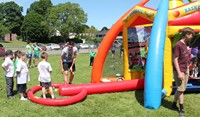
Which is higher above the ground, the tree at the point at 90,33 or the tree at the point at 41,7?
the tree at the point at 41,7

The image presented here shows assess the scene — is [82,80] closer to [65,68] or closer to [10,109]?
[65,68]

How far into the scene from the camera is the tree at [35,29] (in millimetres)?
63406

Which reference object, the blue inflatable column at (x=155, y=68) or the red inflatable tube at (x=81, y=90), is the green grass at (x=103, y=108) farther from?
the blue inflatable column at (x=155, y=68)

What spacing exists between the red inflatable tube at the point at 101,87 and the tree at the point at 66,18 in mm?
60561

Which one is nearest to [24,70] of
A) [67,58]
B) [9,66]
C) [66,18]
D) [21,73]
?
[21,73]

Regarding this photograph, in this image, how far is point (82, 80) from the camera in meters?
10.3

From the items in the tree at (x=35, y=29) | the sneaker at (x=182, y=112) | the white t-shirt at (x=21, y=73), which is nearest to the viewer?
the sneaker at (x=182, y=112)

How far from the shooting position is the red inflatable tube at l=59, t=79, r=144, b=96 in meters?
7.37

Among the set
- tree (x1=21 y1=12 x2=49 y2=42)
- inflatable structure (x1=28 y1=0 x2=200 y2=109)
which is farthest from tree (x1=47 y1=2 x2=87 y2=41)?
inflatable structure (x1=28 y1=0 x2=200 y2=109)

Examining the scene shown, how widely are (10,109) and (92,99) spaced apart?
80.6 inches

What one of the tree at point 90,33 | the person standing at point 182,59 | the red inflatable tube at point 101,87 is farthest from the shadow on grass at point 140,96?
the tree at point 90,33

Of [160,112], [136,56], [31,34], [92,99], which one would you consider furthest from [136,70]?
[31,34]

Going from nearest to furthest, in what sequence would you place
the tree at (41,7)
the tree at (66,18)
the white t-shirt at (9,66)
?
the white t-shirt at (9,66)
the tree at (66,18)
the tree at (41,7)

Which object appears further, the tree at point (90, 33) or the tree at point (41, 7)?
the tree at point (41, 7)
